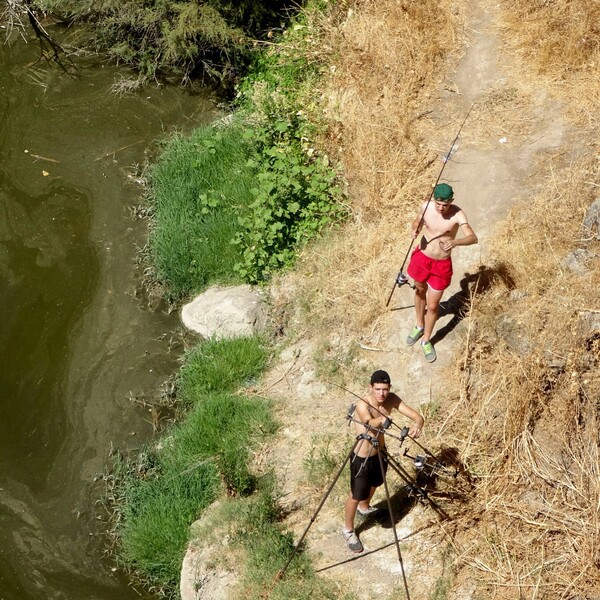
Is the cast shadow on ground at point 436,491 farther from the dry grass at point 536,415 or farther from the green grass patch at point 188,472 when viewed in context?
the green grass patch at point 188,472

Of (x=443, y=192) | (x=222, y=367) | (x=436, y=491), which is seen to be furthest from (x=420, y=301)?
(x=222, y=367)

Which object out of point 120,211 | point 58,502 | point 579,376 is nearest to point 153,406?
point 58,502

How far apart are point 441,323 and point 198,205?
3602mm

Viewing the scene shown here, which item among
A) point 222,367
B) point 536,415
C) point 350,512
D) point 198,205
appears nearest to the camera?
point 350,512

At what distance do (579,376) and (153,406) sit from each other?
14.4 ft

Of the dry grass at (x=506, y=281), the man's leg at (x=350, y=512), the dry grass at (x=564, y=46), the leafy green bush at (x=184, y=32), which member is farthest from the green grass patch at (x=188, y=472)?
the dry grass at (x=564, y=46)

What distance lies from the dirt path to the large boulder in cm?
58

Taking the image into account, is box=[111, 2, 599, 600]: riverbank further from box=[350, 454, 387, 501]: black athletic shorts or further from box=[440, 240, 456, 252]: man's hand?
box=[440, 240, 456, 252]: man's hand

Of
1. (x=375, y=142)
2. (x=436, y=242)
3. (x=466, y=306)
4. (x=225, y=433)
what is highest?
(x=436, y=242)

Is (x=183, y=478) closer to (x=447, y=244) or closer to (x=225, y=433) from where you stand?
(x=225, y=433)

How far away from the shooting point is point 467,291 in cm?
827

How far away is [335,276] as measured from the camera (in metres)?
8.98

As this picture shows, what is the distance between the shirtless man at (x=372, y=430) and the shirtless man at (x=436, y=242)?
1347 mm

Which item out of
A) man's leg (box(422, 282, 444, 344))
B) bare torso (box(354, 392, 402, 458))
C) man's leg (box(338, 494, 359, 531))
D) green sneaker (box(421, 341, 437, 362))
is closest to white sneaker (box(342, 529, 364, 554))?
man's leg (box(338, 494, 359, 531))
